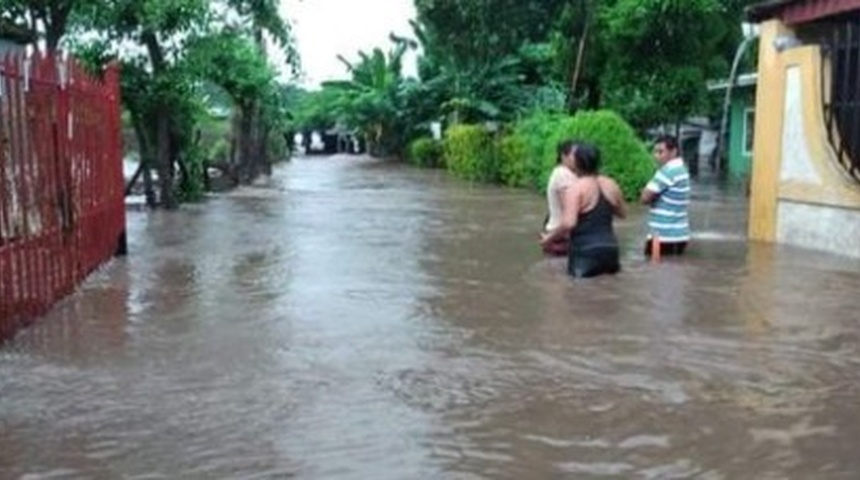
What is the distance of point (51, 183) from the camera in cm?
935

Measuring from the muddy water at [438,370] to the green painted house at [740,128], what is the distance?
67.9 ft

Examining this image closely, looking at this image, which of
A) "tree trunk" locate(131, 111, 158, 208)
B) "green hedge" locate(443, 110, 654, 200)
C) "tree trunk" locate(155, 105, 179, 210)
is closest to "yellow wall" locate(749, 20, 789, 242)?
"green hedge" locate(443, 110, 654, 200)

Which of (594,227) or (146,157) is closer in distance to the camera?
(594,227)

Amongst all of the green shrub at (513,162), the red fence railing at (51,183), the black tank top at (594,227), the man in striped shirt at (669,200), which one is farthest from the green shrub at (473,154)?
the black tank top at (594,227)

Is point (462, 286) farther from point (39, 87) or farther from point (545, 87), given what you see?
point (545, 87)

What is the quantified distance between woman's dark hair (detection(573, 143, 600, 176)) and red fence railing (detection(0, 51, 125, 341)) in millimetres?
4682

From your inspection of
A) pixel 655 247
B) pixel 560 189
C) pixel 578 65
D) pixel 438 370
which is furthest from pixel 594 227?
pixel 578 65

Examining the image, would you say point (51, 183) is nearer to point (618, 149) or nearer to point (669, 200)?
point (669, 200)

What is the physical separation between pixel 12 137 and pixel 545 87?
2791 cm

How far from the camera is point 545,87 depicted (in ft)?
115

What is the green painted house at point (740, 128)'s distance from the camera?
3256 centimetres

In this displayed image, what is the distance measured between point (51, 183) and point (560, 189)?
16.2ft

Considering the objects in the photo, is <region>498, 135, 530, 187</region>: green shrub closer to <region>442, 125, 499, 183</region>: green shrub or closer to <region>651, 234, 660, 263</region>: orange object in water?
<region>442, 125, 499, 183</region>: green shrub

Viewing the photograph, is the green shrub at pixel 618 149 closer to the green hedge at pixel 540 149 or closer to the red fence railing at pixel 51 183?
the green hedge at pixel 540 149
